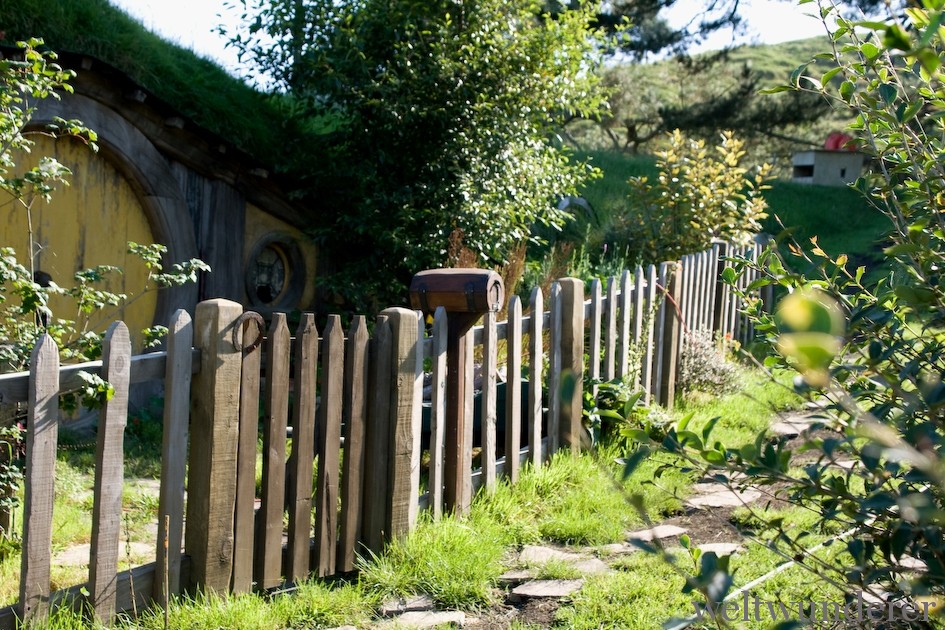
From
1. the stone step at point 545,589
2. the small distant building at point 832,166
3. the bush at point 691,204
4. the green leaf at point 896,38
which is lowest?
the stone step at point 545,589

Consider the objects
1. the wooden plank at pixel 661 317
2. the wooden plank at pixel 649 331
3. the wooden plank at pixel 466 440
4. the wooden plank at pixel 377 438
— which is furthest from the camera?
the wooden plank at pixel 661 317

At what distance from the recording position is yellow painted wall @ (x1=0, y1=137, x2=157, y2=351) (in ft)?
20.3

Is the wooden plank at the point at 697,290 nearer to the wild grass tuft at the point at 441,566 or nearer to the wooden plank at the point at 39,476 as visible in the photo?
the wild grass tuft at the point at 441,566

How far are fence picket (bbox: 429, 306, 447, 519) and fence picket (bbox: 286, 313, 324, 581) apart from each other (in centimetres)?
73

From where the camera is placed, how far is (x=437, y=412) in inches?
166

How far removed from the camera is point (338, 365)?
12.0 ft

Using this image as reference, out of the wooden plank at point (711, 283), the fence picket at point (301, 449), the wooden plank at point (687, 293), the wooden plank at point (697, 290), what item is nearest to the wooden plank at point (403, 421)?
the fence picket at point (301, 449)

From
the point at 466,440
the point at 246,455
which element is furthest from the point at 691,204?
the point at 246,455

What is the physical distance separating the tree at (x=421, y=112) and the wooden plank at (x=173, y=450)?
440cm

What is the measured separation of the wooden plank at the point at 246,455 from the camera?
3371 mm

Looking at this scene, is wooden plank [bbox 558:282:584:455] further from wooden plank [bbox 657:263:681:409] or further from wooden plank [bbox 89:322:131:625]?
wooden plank [bbox 89:322:131:625]

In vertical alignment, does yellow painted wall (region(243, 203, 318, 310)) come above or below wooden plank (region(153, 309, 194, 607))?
above

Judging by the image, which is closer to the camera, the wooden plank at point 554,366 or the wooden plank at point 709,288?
the wooden plank at point 554,366

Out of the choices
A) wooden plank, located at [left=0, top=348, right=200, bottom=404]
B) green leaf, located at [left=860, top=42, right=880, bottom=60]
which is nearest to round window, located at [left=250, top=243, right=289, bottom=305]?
wooden plank, located at [left=0, top=348, right=200, bottom=404]
